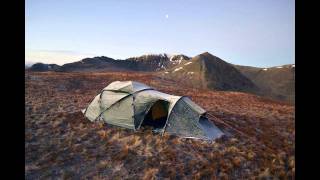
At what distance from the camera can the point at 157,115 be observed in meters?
15.8

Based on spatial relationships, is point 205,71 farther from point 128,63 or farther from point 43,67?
point 43,67

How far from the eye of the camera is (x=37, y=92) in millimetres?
26453

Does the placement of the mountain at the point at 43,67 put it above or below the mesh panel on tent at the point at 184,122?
above

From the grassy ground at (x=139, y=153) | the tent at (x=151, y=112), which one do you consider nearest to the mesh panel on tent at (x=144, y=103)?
the tent at (x=151, y=112)

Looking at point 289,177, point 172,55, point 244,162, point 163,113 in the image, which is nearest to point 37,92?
point 163,113

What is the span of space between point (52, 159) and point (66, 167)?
3.21ft

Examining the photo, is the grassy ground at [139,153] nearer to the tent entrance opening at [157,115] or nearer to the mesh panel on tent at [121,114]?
the mesh panel on tent at [121,114]

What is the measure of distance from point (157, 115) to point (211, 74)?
57294 mm

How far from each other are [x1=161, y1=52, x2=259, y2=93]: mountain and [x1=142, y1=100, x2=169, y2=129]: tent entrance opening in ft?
156

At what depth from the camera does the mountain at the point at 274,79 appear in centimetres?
8716

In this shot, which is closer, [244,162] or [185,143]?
[244,162]

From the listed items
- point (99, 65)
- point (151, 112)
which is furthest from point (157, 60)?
point (151, 112)

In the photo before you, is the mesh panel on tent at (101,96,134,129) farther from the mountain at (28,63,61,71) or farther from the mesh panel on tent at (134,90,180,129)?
the mountain at (28,63,61,71)
